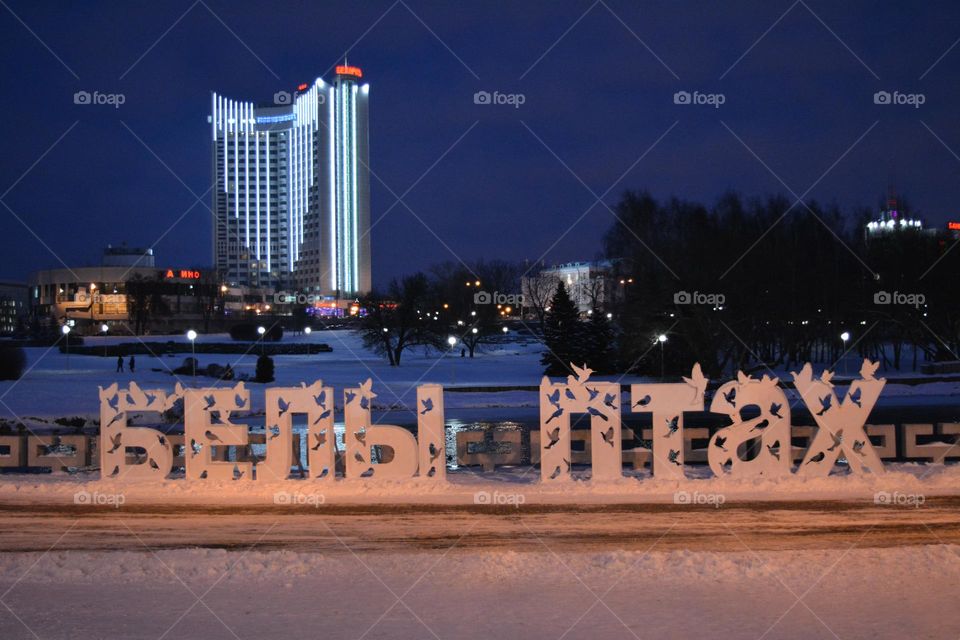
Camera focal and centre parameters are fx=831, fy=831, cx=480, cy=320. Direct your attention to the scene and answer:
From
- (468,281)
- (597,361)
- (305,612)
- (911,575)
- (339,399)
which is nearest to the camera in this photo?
(305,612)

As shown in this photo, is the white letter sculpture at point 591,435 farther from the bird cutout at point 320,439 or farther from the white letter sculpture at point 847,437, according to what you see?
the bird cutout at point 320,439

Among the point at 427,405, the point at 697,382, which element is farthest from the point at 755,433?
the point at 427,405

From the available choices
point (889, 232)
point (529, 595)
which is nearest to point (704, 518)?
point (529, 595)

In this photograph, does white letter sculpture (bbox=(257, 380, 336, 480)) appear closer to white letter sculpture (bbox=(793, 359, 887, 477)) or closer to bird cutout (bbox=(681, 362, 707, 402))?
bird cutout (bbox=(681, 362, 707, 402))

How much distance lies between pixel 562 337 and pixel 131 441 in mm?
45606

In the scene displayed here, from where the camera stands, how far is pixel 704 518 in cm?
1243

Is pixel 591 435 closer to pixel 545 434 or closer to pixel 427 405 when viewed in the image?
pixel 545 434

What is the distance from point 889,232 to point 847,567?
70562mm

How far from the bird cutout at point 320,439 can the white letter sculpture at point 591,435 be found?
13.3 feet

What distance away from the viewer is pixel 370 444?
15.3 m

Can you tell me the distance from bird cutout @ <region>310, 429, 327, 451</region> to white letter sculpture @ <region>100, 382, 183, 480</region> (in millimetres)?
2765

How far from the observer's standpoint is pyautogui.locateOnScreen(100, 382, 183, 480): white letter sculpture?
51.5ft

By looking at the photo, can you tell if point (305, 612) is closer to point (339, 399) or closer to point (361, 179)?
point (339, 399)

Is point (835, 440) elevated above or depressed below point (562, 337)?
below
